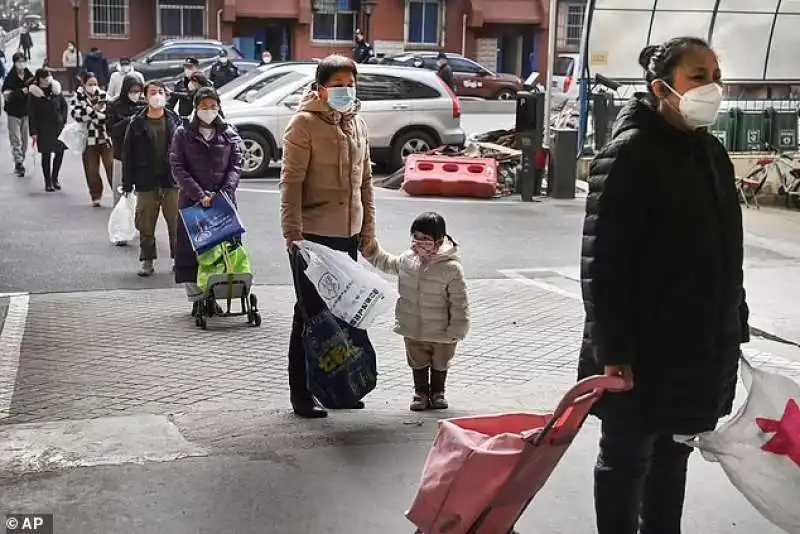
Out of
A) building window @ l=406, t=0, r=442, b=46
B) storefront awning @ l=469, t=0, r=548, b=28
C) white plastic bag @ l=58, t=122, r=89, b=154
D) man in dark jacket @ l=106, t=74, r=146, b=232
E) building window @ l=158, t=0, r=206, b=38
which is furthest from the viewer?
building window @ l=406, t=0, r=442, b=46

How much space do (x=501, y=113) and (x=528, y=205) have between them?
16.6m

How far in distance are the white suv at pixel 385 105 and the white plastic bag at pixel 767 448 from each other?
1401 cm

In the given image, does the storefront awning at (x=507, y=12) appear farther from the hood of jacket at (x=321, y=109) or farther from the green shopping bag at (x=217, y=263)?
the hood of jacket at (x=321, y=109)

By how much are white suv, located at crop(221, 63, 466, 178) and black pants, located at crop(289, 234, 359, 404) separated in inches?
459

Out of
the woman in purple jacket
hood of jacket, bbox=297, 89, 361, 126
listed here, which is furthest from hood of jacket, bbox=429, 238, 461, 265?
the woman in purple jacket

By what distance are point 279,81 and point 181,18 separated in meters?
22.5

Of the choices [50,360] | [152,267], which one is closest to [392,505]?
[50,360]

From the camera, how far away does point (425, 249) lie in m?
5.86

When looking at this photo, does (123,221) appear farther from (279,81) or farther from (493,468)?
(493,468)

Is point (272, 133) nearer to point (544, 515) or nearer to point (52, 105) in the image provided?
point (52, 105)

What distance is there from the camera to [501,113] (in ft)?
103

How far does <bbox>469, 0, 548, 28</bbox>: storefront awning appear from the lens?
133 feet

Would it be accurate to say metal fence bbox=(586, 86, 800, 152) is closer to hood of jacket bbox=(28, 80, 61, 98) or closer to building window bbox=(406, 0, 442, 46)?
hood of jacket bbox=(28, 80, 61, 98)

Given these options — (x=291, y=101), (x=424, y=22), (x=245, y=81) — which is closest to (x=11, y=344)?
(x=291, y=101)
